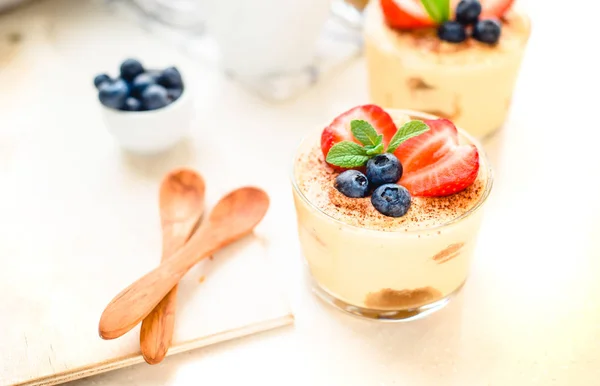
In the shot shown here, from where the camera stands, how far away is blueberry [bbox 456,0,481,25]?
1.40 meters

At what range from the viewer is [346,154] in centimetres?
109

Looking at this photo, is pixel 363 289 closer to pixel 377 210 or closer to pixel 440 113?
pixel 377 210

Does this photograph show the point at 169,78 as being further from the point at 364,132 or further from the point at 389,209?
the point at 389,209

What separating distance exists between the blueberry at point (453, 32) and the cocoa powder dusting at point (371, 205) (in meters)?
0.41

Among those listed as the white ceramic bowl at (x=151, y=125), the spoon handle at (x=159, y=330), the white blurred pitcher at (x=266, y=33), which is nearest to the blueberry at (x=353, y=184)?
the spoon handle at (x=159, y=330)

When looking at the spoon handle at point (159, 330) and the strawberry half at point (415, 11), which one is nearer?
the spoon handle at point (159, 330)

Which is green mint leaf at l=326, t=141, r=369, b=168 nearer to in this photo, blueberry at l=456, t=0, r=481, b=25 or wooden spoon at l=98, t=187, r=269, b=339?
wooden spoon at l=98, t=187, r=269, b=339

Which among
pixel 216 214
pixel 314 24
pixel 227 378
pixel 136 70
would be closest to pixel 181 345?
pixel 227 378

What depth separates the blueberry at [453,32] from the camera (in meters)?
1.41

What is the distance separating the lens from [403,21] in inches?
57.7

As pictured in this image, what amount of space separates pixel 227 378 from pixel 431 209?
0.42 meters

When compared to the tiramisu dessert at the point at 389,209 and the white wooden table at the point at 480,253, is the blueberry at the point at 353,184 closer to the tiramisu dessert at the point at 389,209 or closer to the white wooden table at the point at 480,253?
the tiramisu dessert at the point at 389,209

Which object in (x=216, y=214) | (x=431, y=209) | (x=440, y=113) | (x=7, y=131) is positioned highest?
(x=431, y=209)

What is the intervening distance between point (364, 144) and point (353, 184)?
86mm
